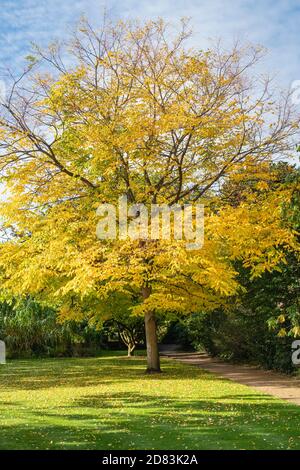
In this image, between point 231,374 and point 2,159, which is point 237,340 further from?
point 2,159

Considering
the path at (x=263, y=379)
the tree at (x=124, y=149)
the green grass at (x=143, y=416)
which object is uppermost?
the tree at (x=124, y=149)

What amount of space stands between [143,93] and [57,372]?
10.6 metres

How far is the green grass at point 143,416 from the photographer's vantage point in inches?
300

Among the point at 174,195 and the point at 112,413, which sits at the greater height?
the point at 174,195

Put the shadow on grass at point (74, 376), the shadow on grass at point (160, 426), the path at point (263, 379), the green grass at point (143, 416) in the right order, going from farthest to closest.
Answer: the shadow on grass at point (74, 376) < the path at point (263, 379) < the green grass at point (143, 416) < the shadow on grass at point (160, 426)

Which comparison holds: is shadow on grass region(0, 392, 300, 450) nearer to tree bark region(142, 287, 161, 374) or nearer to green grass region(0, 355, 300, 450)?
green grass region(0, 355, 300, 450)

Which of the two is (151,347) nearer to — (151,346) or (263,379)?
(151,346)

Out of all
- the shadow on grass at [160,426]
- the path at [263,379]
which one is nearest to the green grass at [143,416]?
the shadow on grass at [160,426]

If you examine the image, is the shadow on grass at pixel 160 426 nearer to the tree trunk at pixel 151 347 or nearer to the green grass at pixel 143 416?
the green grass at pixel 143 416

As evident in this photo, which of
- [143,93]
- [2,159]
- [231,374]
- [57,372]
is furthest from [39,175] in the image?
[231,374]

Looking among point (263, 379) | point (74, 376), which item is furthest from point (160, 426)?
point (74, 376)

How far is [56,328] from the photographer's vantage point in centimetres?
2953
